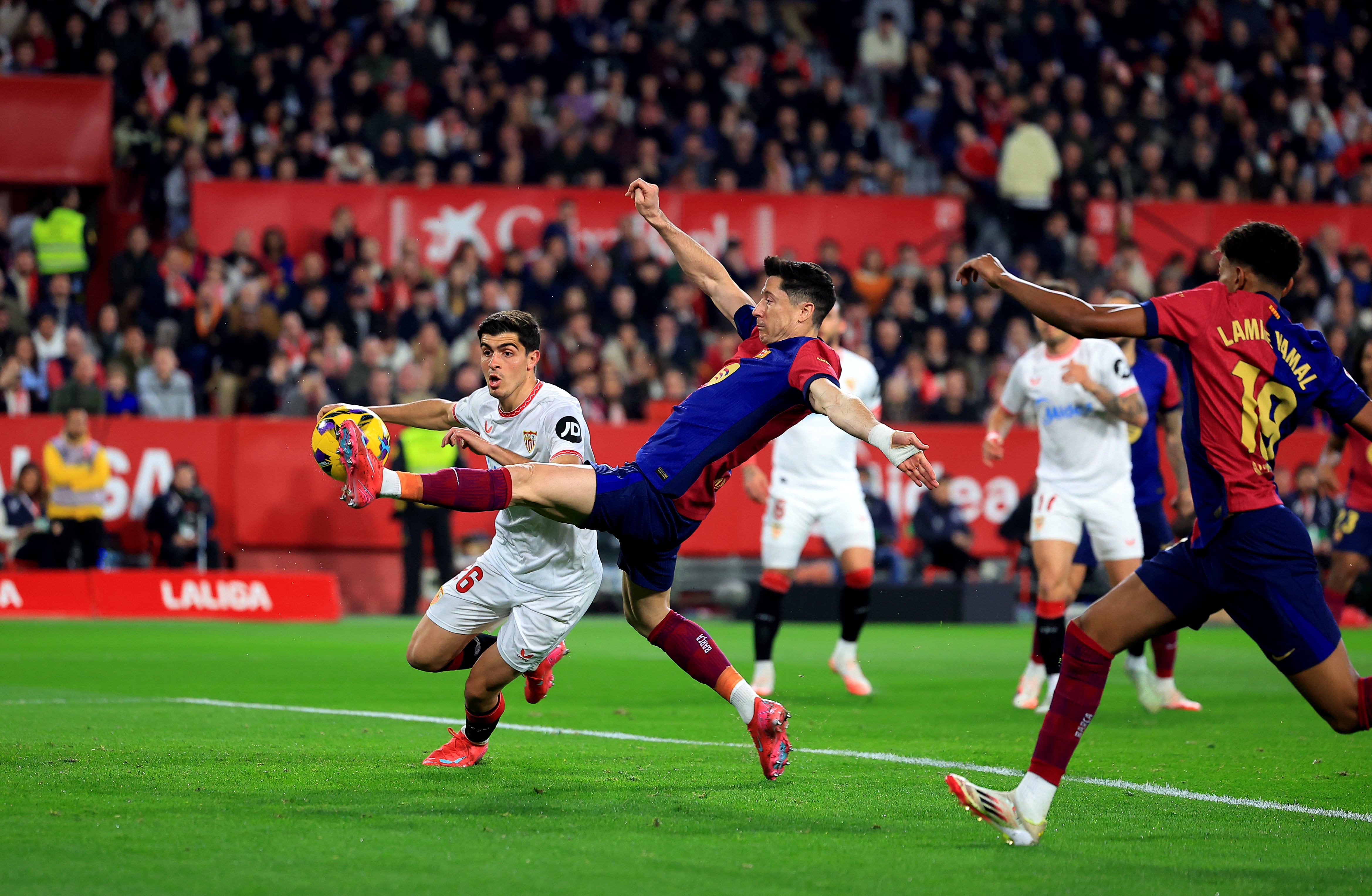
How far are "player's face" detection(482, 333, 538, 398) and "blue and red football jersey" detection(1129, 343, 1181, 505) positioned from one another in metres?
4.95

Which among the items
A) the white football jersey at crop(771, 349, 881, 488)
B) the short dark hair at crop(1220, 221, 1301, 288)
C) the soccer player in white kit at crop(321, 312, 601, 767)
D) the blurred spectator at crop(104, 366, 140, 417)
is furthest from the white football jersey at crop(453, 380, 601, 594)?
the blurred spectator at crop(104, 366, 140, 417)

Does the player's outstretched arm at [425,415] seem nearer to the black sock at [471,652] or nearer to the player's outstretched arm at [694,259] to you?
the black sock at [471,652]

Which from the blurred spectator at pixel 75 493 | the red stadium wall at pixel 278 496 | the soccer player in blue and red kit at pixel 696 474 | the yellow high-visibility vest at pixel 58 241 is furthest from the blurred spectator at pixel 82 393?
the soccer player in blue and red kit at pixel 696 474

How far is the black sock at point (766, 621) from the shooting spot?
11.3 metres

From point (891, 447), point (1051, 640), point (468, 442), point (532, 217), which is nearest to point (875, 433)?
point (891, 447)

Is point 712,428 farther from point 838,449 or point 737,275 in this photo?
point 737,275

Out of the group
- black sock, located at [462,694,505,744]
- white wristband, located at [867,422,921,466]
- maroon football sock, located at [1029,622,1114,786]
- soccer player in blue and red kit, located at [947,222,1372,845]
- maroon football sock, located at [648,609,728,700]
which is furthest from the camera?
black sock, located at [462,694,505,744]

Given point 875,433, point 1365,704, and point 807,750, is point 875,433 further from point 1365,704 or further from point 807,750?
point 807,750

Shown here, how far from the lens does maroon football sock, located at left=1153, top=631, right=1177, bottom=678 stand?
10727 mm

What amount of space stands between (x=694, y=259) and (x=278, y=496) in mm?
12190

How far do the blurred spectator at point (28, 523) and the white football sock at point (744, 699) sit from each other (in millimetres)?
13110

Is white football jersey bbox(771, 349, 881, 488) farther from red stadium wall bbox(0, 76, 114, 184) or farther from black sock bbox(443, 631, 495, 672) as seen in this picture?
red stadium wall bbox(0, 76, 114, 184)

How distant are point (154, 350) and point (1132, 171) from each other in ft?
51.2

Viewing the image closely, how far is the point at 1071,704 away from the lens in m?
5.91
